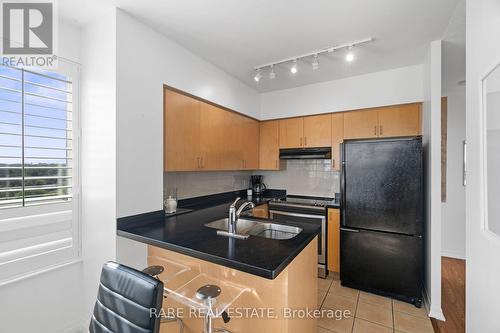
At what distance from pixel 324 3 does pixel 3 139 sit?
96.3 inches

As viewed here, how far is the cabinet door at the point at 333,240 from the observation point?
2768 millimetres

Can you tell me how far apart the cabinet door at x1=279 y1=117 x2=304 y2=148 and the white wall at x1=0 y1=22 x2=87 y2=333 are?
2.57 m

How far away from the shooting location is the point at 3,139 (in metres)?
1.51

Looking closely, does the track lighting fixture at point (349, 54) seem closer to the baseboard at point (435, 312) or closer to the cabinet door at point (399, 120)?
the cabinet door at point (399, 120)

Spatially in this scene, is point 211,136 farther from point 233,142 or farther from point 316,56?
point 316,56

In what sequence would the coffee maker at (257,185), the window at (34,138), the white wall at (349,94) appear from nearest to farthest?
the window at (34,138) → the white wall at (349,94) → the coffee maker at (257,185)

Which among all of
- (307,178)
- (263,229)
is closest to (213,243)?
(263,229)

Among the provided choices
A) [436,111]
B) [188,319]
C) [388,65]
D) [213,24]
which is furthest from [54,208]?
[388,65]

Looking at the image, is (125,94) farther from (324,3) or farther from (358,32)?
(358,32)

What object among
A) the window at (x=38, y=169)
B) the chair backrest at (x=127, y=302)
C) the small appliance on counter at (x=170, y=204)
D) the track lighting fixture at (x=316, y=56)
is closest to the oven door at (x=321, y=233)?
the small appliance on counter at (x=170, y=204)

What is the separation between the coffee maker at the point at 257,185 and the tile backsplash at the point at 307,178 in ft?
0.43

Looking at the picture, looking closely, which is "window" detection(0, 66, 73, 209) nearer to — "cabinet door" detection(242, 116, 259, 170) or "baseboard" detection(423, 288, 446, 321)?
"cabinet door" detection(242, 116, 259, 170)

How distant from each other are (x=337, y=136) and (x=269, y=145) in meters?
1.04

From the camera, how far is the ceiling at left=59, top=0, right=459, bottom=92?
1.64 metres
